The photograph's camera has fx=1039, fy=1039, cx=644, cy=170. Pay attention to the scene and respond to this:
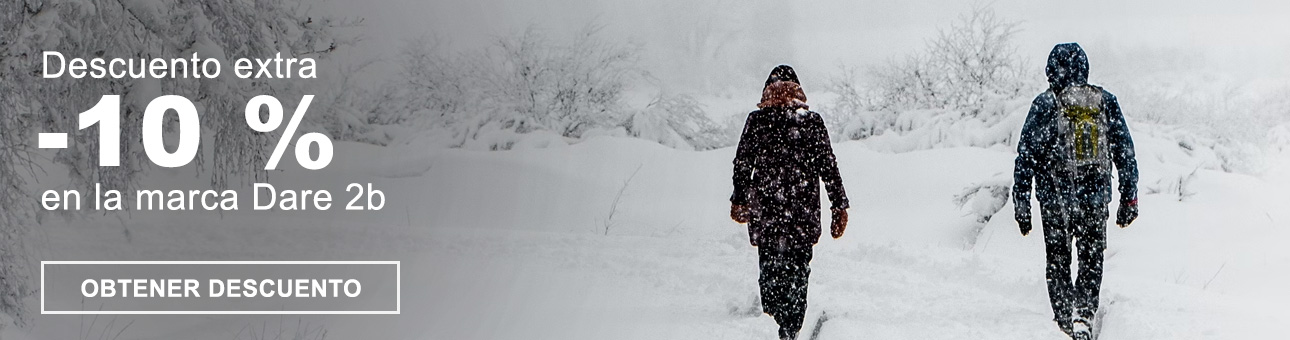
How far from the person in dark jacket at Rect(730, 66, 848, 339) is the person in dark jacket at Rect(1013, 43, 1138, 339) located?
1.12m

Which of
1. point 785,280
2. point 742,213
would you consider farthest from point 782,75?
point 785,280

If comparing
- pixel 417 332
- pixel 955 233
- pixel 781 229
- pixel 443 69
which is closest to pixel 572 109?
pixel 443 69

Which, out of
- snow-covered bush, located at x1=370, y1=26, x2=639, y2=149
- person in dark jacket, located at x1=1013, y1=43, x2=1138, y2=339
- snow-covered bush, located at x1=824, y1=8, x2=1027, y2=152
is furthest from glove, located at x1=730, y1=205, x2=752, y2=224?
snow-covered bush, located at x1=370, y1=26, x2=639, y2=149

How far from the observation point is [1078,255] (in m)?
5.29

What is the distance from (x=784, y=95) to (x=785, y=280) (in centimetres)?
92

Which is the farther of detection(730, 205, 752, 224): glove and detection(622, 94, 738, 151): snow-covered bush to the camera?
detection(622, 94, 738, 151): snow-covered bush

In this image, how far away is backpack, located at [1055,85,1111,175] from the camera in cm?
505

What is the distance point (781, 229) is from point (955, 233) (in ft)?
21.4

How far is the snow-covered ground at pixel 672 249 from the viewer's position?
20.4ft

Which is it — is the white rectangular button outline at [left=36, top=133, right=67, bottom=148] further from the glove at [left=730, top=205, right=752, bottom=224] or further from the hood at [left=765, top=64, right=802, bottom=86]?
the hood at [left=765, top=64, right=802, bottom=86]

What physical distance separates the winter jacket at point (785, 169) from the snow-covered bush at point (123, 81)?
11.2 feet

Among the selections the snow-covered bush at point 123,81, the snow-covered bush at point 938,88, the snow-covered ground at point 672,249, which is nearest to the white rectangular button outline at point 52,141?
the snow-covered bush at point 123,81

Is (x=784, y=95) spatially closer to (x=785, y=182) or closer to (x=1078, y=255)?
(x=785, y=182)

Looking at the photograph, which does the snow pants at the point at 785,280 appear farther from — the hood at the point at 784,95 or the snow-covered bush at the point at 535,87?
the snow-covered bush at the point at 535,87
